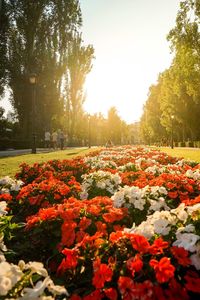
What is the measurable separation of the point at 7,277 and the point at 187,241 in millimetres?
1227

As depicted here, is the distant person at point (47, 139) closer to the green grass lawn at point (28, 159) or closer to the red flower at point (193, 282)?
the green grass lawn at point (28, 159)

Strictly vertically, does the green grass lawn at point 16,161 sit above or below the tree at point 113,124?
below

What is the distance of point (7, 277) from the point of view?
1951 mm

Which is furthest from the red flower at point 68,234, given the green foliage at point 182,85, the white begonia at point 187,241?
the green foliage at point 182,85

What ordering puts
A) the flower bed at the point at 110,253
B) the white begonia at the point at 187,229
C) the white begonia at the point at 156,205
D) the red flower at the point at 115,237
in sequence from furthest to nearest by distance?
the white begonia at the point at 156,205 → the red flower at the point at 115,237 → the white begonia at the point at 187,229 → the flower bed at the point at 110,253

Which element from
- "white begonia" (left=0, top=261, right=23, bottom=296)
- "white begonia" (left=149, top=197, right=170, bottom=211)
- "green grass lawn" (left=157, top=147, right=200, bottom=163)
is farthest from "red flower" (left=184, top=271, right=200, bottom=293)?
"green grass lawn" (left=157, top=147, right=200, bottom=163)

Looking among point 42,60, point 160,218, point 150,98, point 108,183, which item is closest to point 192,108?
point 42,60

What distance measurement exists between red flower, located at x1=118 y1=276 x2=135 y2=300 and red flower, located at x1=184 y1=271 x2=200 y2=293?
330 mm

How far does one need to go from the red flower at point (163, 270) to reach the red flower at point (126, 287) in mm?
165

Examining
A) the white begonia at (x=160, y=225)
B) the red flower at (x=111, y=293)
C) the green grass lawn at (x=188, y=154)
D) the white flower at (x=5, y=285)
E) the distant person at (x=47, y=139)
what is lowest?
the red flower at (x=111, y=293)

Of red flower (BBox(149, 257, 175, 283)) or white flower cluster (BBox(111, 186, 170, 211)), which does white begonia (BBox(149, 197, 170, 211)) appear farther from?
red flower (BBox(149, 257, 175, 283))

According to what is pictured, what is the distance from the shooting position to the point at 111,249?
278 cm

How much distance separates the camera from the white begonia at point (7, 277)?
183 cm

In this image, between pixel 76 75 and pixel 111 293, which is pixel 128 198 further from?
pixel 76 75
